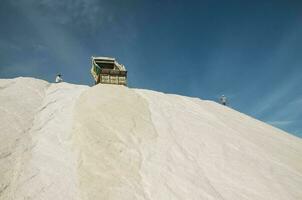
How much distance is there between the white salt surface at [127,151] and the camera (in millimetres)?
12773

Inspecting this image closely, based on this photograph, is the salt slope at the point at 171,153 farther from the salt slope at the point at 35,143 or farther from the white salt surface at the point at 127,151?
the salt slope at the point at 35,143

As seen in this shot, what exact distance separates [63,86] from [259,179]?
16.2 m

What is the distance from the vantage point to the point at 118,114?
63.0ft

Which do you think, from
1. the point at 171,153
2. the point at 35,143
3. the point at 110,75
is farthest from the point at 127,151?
the point at 110,75

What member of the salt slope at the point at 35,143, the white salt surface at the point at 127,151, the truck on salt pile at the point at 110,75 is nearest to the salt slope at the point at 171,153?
the white salt surface at the point at 127,151

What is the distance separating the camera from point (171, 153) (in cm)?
1611

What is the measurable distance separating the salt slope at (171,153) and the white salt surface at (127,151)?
49 mm

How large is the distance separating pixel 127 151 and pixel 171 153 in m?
2.27

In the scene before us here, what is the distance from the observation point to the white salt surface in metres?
12.8

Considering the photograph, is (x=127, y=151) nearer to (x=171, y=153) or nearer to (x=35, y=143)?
(x=171, y=153)

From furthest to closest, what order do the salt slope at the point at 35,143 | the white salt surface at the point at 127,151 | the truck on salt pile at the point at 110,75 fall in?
the truck on salt pile at the point at 110,75 < the white salt surface at the point at 127,151 < the salt slope at the point at 35,143

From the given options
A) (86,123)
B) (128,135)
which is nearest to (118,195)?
(128,135)

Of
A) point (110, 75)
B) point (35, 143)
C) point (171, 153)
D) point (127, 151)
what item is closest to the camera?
point (35, 143)

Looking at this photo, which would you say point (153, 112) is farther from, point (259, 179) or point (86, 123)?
point (259, 179)
